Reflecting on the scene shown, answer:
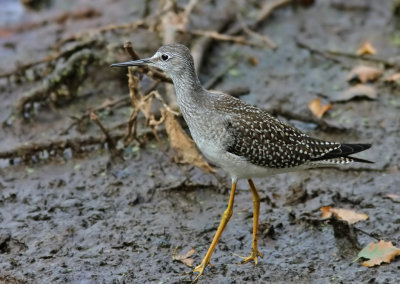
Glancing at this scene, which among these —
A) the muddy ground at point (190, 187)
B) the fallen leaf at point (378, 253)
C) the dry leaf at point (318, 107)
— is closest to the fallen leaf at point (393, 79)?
the muddy ground at point (190, 187)

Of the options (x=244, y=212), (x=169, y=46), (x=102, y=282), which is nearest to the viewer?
(x=102, y=282)

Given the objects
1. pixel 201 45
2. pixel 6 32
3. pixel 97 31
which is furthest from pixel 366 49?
pixel 6 32

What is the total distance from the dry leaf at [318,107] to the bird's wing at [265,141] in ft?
6.93

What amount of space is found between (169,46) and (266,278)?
2456mm

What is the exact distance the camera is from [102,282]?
18.6 ft

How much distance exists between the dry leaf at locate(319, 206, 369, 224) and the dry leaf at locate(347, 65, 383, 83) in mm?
3022

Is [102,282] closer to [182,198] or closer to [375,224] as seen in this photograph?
[182,198]

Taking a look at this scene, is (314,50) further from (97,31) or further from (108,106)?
(108,106)

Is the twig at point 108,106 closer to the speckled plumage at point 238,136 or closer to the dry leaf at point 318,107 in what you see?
the speckled plumage at point 238,136

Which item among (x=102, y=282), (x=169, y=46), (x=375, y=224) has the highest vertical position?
(x=169, y=46)

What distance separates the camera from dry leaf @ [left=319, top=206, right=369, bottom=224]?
6.32m

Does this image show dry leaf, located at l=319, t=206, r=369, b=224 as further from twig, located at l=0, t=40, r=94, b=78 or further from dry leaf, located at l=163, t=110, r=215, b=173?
twig, located at l=0, t=40, r=94, b=78

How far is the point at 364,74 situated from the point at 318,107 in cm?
108

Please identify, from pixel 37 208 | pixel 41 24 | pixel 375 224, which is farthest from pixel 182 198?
pixel 41 24
